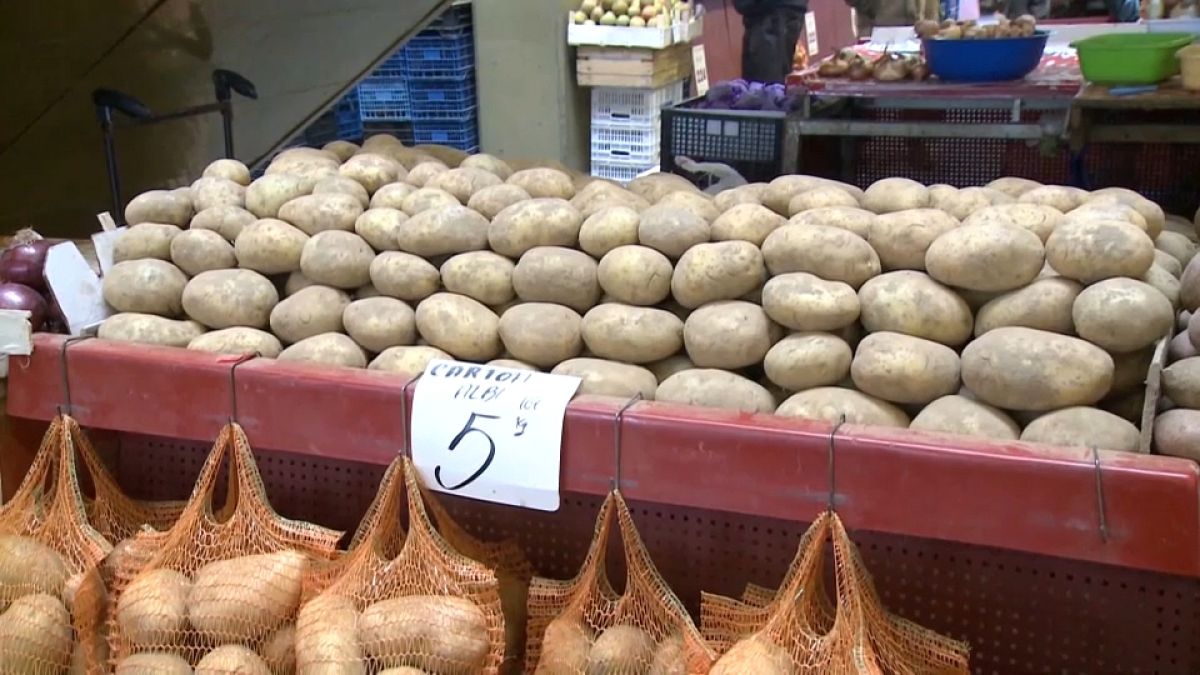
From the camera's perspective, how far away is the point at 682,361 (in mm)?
2049

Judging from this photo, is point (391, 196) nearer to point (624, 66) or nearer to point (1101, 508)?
point (1101, 508)

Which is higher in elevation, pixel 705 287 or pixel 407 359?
pixel 705 287

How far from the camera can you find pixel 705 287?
1989 mm

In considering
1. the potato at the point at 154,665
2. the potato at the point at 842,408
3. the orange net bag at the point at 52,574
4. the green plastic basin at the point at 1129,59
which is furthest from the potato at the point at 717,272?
the green plastic basin at the point at 1129,59

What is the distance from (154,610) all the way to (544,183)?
1148 millimetres

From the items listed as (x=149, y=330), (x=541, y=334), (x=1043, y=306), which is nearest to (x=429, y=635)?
(x=541, y=334)

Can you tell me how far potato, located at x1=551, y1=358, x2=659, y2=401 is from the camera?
6.31 ft

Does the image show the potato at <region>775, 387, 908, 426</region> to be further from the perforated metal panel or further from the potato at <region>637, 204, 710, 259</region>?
the potato at <region>637, 204, 710, 259</region>

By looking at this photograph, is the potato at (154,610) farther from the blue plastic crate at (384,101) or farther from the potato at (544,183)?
the blue plastic crate at (384,101)

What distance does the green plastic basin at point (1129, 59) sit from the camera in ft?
13.9

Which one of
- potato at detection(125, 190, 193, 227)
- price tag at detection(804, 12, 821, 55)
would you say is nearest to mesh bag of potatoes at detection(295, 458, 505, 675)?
potato at detection(125, 190, 193, 227)

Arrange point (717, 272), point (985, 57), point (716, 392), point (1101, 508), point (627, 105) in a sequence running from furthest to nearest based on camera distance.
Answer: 1. point (627, 105)
2. point (985, 57)
3. point (717, 272)
4. point (716, 392)
5. point (1101, 508)

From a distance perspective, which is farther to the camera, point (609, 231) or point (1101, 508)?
point (609, 231)

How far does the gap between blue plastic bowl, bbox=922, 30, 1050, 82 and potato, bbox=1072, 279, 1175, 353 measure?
3.16m
